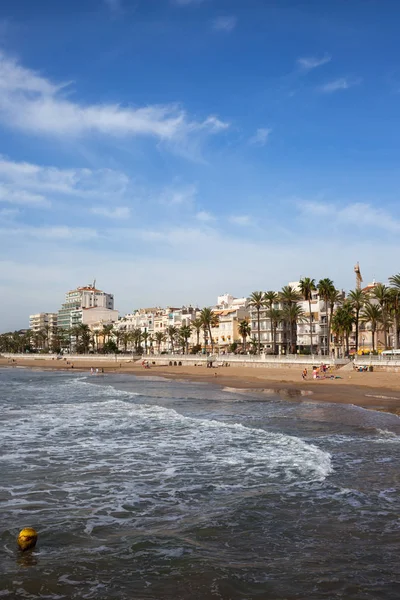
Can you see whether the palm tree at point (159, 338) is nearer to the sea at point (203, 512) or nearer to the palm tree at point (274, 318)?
the palm tree at point (274, 318)

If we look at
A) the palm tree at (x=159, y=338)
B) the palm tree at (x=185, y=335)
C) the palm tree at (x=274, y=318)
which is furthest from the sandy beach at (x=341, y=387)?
the palm tree at (x=159, y=338)

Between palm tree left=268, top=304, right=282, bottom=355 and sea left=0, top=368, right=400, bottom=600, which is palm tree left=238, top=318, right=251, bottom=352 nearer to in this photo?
palm tree left=268, top=304, right=282, bottom=355

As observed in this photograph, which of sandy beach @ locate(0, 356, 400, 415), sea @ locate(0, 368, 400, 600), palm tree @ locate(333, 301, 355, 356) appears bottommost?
sandy beach @ locate(0, 356, 400, 415)

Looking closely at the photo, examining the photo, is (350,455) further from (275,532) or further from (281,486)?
(275,532)

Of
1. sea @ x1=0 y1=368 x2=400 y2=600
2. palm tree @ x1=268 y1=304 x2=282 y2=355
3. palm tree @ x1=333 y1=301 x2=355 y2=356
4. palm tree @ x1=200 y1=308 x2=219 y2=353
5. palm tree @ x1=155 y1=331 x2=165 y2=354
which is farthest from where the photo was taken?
palm tree @ x1=155 y1=331 x2=165 y2=354

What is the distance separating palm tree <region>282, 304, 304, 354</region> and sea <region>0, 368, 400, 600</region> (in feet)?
237

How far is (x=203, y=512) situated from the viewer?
11633 mm

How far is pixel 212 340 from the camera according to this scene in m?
134

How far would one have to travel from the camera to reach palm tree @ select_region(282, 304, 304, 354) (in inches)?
3762

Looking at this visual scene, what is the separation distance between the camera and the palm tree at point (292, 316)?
95.6 m

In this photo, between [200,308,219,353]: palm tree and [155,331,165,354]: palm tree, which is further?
[155,331,165,354]: palm tree

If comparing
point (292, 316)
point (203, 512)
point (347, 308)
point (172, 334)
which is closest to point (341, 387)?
point (203, 512)

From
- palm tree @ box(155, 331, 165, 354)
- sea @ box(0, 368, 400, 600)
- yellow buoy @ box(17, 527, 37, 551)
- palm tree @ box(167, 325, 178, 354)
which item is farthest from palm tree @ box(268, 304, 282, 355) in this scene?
yellow buoy @ box(17, 527, 37, 551)

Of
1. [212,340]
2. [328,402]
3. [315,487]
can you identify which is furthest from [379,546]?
[212,340]
